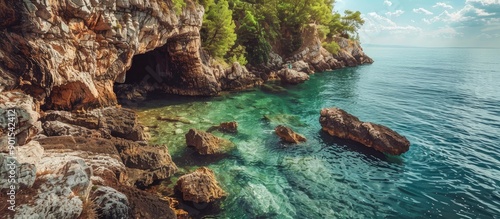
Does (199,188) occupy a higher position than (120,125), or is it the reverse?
(120,125)

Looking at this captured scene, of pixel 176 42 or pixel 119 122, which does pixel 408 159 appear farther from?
pixel 176 42

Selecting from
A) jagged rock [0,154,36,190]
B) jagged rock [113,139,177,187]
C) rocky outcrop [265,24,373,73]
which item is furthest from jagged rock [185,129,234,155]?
rocky outcrop [265,24,373,73]

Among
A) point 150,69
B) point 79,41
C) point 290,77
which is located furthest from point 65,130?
point 290,77

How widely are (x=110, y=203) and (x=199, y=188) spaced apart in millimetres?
5123

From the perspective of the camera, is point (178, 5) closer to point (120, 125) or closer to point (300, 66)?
point (120, 125)

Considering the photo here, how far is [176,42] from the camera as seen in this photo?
33375 mm

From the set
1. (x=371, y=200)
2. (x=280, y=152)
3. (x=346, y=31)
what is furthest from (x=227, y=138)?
(x=346, y=31)

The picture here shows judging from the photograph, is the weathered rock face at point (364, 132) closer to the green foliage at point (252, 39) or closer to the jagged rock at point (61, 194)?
the jagged rock at point (61, 194)

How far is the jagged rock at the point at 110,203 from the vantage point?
9.26 m

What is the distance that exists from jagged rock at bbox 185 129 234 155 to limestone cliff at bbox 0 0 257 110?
9296 mm

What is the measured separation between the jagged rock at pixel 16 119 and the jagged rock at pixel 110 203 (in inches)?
183

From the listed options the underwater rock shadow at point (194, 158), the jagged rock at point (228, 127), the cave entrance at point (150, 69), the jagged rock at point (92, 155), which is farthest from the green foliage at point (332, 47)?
the jagged rock at point (92, 155)

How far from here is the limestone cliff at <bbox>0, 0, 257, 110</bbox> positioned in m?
15.4

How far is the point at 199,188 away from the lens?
13.9m
